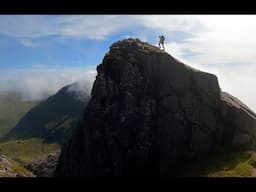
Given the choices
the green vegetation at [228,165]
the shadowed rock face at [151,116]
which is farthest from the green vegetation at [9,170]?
the green vegetation at [228,165]

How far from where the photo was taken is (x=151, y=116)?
295 ft

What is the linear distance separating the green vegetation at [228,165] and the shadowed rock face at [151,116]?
3.63 meters

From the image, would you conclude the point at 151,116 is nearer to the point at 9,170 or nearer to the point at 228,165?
the point at 228,165

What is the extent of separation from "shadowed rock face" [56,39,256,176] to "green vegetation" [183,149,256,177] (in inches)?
143

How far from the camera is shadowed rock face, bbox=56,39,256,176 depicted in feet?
279

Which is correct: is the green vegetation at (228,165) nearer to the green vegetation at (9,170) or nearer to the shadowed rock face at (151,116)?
the shadowed rock face at (151,116)

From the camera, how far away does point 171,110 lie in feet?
286

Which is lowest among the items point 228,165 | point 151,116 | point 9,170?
point 9,170

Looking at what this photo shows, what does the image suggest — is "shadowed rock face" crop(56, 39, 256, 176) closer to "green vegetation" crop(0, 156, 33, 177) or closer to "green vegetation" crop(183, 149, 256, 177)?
"green vegetation" crop(183, 149, 256, 177)

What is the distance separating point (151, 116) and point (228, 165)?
76.2ft

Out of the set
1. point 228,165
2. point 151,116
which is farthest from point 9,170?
point 228,165

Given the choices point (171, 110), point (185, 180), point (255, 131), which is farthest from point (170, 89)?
point (185, 180)

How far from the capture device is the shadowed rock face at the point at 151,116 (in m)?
85.2
